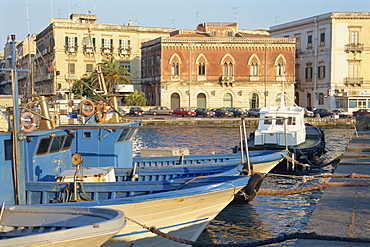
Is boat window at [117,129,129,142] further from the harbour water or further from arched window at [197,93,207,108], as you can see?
arched window at [197,93,207,108]

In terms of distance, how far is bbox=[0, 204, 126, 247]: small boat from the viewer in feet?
26.6

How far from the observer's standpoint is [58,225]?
922 centimetres

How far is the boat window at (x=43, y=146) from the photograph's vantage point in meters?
12.4

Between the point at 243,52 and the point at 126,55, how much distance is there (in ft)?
70.7

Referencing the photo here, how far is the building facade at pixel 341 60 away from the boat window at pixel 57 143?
57.7m

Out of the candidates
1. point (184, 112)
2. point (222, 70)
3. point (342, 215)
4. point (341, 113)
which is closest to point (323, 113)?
point (341, 113)

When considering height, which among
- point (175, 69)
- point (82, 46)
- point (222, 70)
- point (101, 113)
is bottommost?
point (101, 113)

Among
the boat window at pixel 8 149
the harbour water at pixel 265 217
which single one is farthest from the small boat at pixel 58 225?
the harbour water at pixel 265 217

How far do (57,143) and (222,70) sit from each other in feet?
174

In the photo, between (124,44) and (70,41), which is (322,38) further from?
(70,41)

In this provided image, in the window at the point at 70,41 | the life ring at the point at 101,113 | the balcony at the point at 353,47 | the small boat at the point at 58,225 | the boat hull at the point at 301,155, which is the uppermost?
the window at the point at 70,41

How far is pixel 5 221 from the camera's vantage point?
9625 mm

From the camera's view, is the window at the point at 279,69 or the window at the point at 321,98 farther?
the window at the point at 321,98

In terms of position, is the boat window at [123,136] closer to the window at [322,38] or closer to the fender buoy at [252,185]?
the fender buoy at [252,185]
